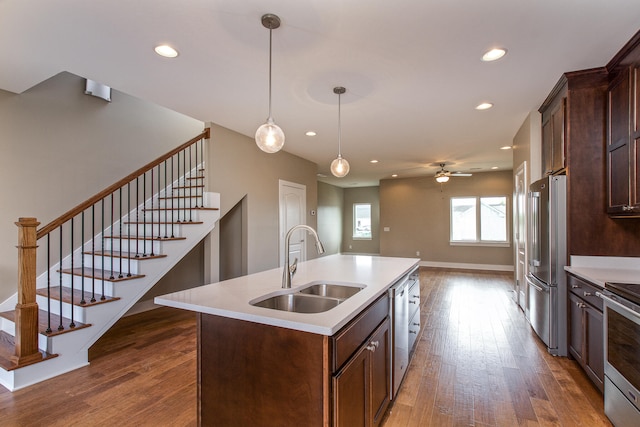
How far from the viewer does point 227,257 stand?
204 inches

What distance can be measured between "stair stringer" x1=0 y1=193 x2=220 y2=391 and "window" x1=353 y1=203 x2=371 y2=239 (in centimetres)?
855

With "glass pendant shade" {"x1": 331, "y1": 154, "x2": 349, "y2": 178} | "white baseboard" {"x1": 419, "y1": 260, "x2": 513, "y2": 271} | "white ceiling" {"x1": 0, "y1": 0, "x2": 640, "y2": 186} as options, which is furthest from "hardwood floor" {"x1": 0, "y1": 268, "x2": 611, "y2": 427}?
"white baseboard" {"x1": 419, "y1": 260, "x2": 513, "y2": 271}

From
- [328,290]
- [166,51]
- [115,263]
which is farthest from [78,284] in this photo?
[328,290]

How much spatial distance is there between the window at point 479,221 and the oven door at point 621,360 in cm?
660

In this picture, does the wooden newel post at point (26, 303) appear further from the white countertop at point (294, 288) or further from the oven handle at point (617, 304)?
the oven handle at point (617, 304)

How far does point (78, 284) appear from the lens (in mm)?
3289

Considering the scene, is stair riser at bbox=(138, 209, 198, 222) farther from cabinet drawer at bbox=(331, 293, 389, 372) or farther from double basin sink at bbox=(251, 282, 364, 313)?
cabinet drawer at bbox=(331, 293, 389, 372)

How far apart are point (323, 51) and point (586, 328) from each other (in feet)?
9.94

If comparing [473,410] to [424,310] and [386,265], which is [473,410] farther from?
[424,310]

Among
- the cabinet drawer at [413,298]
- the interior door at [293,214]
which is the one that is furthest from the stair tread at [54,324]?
the interior door at [293,214]

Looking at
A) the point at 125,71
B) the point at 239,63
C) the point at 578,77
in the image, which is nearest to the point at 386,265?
the point at 239,63

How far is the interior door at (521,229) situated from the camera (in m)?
4.13

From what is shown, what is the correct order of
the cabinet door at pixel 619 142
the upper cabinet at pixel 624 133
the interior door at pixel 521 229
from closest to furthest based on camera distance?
the upper cabinet at pixel 624 133
the cabinet door at pixel 619 142
the interior door at pixel 521 229

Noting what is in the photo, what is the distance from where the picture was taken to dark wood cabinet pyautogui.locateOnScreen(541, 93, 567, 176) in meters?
2.96
